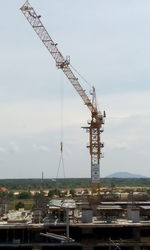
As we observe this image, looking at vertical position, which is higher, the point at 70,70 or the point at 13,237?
the point at 70,70

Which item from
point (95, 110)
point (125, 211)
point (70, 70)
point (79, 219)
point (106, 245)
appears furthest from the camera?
point (95, 110)

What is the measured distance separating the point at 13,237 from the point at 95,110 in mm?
34030

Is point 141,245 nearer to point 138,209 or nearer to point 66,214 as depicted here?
point 138,209

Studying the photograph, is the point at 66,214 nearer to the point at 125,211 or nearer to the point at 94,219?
the point at 94,219

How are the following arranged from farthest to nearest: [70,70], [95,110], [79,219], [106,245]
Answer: [95,110]
[70,70]
[79,219]
[106,245]

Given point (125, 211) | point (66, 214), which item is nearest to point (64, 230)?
point (66, 214)

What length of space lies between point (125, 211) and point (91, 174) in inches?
928

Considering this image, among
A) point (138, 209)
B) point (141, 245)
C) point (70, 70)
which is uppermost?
point (70, 70)

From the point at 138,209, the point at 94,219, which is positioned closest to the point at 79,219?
the point at 94,219

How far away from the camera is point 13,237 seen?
49.5m

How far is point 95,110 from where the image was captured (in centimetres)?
7950

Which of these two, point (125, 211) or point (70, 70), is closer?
point (125, 211)

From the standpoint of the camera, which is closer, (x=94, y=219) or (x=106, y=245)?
(x=106, y=245)

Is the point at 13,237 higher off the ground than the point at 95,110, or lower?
lower
